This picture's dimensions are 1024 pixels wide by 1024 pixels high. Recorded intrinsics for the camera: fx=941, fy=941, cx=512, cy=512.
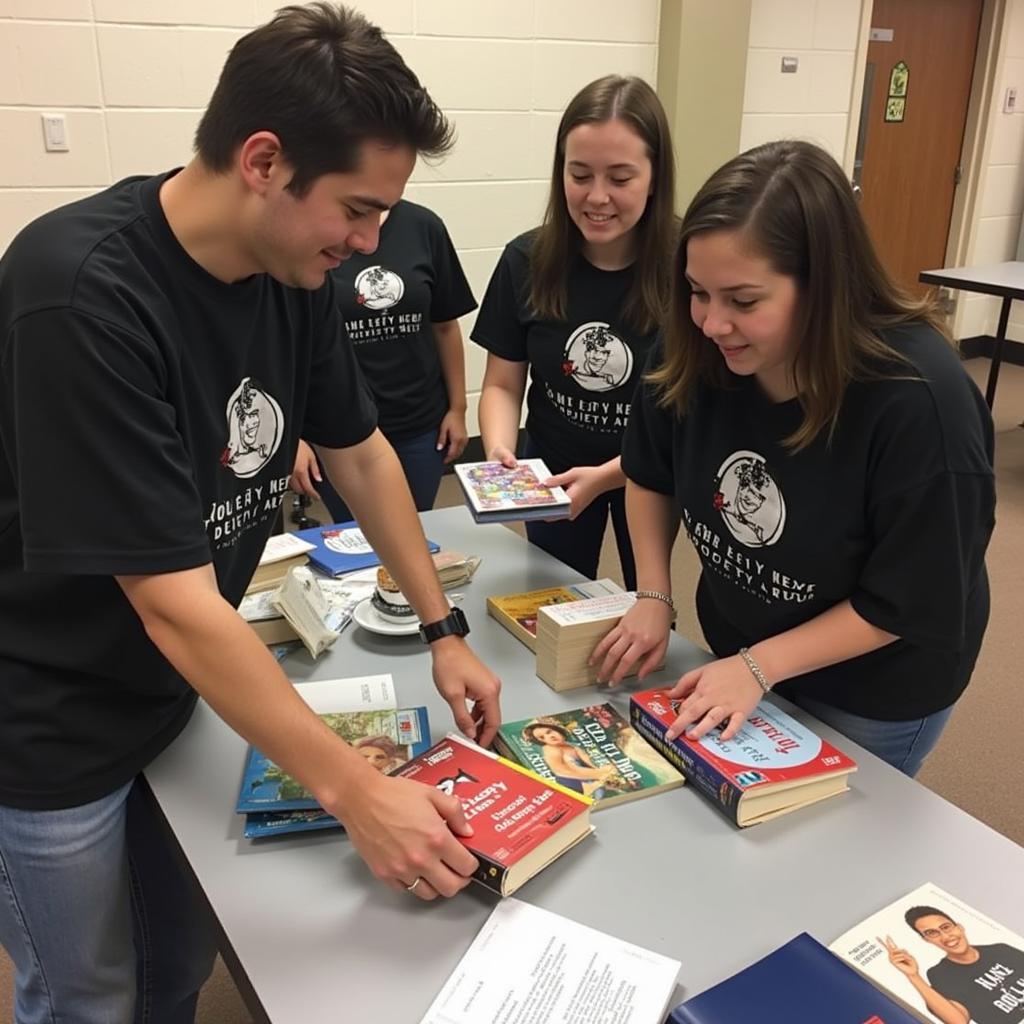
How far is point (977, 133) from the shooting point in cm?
584

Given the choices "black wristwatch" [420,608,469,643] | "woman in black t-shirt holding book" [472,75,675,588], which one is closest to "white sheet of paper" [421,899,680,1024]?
"black wristwatch" [420,608,469,643]

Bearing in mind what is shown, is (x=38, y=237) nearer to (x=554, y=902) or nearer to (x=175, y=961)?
(x=554, y=902)

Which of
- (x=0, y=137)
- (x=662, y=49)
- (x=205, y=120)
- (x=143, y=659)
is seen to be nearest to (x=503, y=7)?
(x=662, y=49)

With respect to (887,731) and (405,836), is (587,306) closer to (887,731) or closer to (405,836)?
(887,731)

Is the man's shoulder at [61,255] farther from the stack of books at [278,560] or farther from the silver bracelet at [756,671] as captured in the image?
the silver bracelet at [756,671]

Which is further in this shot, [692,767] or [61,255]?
[692,767]

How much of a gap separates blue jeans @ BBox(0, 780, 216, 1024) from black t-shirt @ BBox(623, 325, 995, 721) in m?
0.79

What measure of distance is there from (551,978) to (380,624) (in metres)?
0.70

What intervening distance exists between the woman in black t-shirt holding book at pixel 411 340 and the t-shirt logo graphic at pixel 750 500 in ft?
3.77

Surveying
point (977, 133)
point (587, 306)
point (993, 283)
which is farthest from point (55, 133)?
point (977, 133)

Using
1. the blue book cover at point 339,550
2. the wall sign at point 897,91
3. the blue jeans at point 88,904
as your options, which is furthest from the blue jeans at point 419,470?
the wall sign at point 897,91

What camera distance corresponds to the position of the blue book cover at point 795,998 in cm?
78

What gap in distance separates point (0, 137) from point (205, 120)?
2509 mm

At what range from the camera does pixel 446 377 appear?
2514mm
